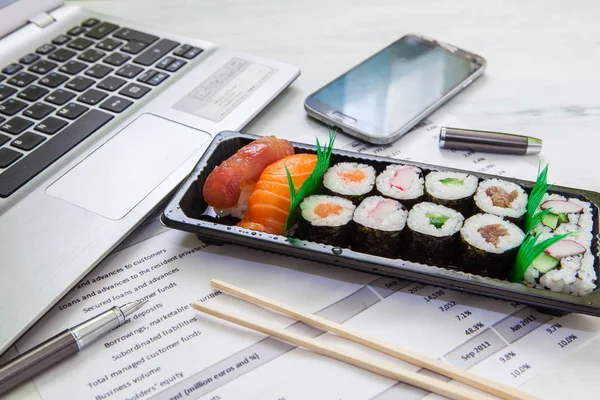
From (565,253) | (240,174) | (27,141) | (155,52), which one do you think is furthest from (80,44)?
(565,253)

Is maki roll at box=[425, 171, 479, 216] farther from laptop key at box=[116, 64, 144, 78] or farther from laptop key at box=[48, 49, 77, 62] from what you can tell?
laptop key at box=[48, 49, 77, 62]

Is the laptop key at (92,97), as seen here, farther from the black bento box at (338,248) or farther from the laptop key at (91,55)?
the black bento box at (338,248)

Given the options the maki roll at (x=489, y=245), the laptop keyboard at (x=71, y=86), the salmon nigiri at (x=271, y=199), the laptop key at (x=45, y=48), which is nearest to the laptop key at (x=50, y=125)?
the laptop keyboard at (x=71, y=86)

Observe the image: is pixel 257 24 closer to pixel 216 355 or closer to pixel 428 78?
pixel 428 78

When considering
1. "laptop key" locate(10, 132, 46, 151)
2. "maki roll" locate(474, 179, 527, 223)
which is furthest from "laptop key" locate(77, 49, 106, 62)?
"maki roll" locate(474, 179, 527, 223)

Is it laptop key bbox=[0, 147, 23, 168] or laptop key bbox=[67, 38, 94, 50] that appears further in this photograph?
laptop key bbox=[67, 38, 94, 50]

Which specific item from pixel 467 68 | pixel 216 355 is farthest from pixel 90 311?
pixel 467 68
